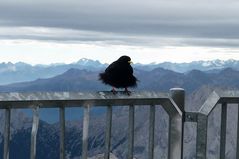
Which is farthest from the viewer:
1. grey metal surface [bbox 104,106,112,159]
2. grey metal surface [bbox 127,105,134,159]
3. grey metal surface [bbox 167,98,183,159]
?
grey metal surface [bbox 167,98,183,159]

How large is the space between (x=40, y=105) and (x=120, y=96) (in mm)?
978

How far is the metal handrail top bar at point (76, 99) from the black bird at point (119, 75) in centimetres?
132

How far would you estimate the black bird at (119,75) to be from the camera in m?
7.62

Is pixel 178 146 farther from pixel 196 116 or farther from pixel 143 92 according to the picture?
pixel 143 92

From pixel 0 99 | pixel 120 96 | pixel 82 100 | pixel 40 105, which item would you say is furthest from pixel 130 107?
pixel 0 99

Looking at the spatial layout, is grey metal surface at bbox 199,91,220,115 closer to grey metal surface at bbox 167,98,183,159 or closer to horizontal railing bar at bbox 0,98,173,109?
grey metal surface at bbox 167,98,183,159

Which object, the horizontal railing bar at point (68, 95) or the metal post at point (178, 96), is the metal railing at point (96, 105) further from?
the metal post at point (178, 96)

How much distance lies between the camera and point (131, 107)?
5.92 meters

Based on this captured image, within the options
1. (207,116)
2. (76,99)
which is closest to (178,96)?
(207,116)

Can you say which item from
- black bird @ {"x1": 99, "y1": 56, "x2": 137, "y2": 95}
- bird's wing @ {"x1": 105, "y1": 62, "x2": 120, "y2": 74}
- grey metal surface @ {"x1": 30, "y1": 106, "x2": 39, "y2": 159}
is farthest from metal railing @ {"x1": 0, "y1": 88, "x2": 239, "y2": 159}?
bird's wing @ {"x1": 105, "y1": 62, "x2": 120, "y2": 74}

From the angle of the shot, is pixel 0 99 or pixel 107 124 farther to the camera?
pixel 107 124

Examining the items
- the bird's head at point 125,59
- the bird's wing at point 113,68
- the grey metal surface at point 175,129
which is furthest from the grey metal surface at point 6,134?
the bird's head at point 125,59

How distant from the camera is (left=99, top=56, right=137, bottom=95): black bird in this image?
762 cm

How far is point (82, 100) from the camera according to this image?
5539mm
